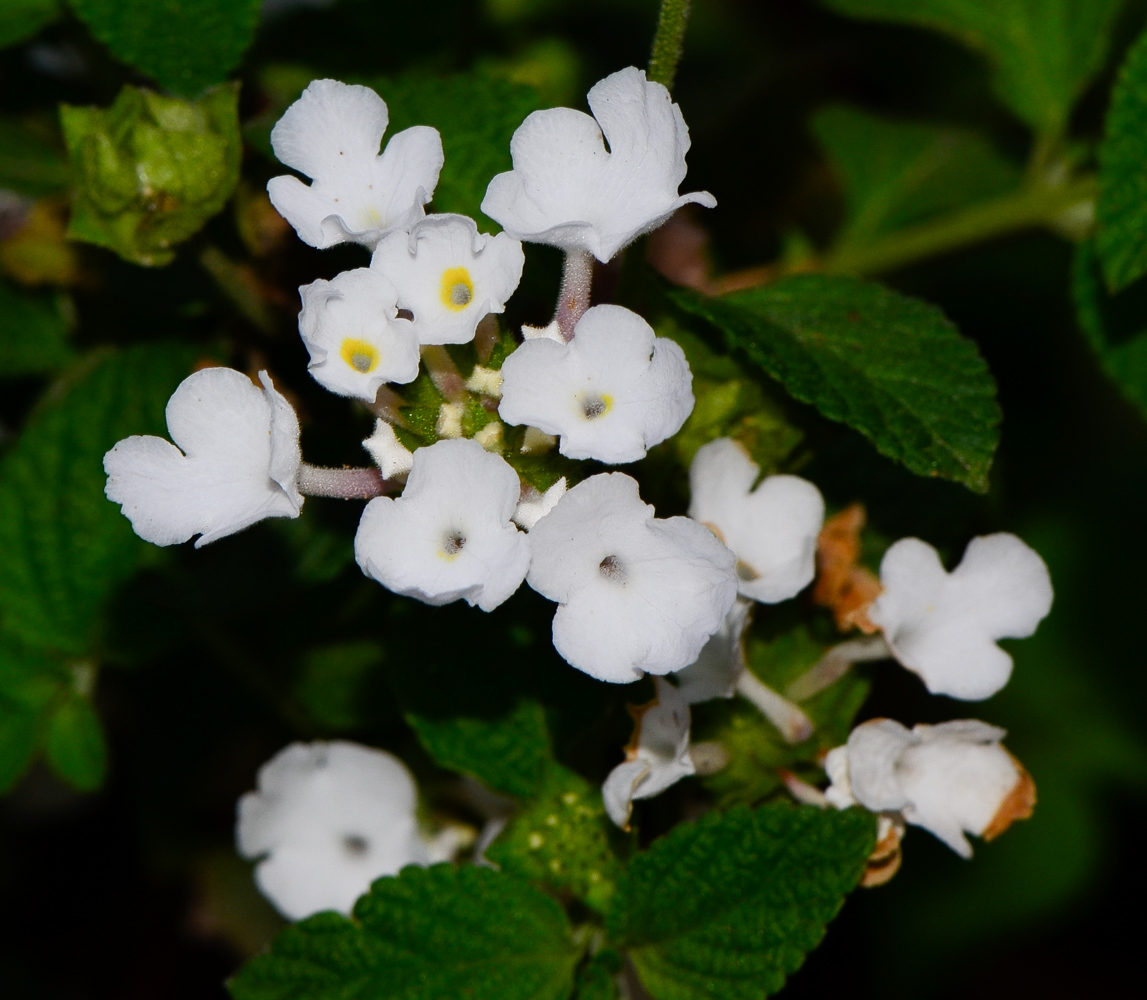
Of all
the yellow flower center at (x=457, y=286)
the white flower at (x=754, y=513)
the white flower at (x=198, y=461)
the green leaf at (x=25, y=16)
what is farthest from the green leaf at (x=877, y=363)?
the green leaf at (x=25, y=16)

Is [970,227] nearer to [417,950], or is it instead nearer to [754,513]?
[754,513]

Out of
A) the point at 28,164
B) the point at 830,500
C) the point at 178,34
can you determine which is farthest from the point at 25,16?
the point at 830,500

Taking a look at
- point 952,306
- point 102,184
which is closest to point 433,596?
point 102,184

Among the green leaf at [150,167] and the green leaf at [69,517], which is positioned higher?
the green leaf at [150,167]

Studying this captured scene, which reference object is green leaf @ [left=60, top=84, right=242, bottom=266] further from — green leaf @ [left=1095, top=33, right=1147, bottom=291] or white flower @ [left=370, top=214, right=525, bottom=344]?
green leaf @ [left=1095, top=33, right=1147, bottom=291]

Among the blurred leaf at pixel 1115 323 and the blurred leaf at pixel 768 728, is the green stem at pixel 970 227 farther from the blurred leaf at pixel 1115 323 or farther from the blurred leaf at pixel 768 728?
the blurred leaf at pixel 768 728

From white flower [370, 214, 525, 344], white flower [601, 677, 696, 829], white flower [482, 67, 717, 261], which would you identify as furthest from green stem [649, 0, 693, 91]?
white flower [601, 677, 696, 829]

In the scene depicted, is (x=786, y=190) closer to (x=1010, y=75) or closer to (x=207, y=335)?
(x=1010, y=75)
